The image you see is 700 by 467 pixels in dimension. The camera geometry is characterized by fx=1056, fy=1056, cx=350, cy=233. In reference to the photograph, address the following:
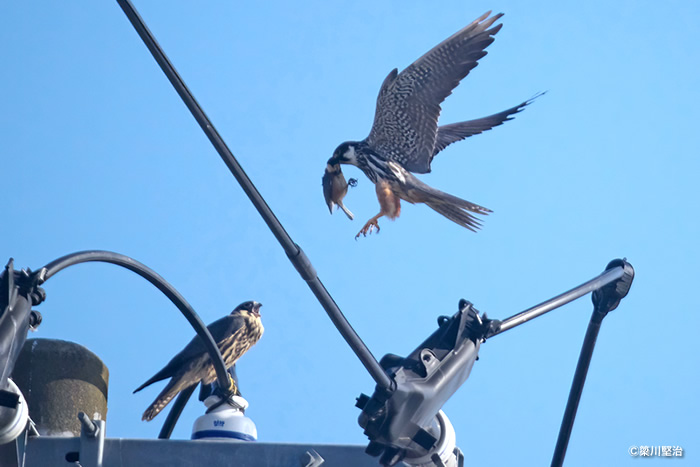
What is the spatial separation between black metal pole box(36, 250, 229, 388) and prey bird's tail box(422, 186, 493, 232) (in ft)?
10.1

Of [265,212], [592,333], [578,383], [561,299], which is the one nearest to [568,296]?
[561,299]

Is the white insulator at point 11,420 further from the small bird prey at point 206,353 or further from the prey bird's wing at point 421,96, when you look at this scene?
the prey bird's wing at point 421,96

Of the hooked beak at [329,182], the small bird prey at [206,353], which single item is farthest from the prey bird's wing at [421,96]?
the small bird prey at [206,353]

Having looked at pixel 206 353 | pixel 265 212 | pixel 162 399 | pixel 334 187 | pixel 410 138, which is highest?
pixel 410 138

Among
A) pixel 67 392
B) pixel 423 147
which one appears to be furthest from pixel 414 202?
pixel 67 392

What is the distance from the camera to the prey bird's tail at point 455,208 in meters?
7.28

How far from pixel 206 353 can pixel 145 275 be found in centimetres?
387

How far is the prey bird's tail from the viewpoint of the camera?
23.9ft

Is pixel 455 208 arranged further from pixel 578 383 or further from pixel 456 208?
pixel 578 383

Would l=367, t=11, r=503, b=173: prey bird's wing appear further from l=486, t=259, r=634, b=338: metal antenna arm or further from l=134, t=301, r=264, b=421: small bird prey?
l=486, t=259, r=634, b=338: metal antenna arm

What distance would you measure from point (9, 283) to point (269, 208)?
744 mm

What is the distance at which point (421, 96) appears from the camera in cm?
782

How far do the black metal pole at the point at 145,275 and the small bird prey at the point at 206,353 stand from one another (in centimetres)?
218

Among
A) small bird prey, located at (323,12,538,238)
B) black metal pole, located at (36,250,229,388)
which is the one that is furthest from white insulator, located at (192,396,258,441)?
small bird prey, located at (323,12,538,238)
